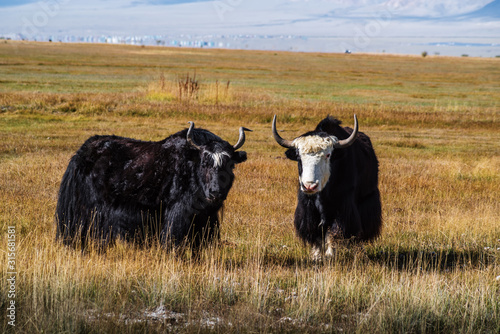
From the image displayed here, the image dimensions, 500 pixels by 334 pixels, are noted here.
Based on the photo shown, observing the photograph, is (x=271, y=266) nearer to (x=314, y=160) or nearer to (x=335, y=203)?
(x=335, y=203)

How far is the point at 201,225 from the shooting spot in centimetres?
657

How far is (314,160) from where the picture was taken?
6.73m

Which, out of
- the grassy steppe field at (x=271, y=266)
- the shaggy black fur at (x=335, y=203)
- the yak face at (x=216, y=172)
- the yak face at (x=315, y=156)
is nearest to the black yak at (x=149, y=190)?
the yak face at (x=216, y=172)

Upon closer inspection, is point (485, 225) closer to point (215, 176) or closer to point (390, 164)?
point (215, 176)

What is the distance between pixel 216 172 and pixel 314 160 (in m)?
1.33

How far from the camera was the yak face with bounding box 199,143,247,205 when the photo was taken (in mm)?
6184

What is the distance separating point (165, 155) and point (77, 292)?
2159 mm

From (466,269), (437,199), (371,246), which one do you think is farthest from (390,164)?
(466,269)

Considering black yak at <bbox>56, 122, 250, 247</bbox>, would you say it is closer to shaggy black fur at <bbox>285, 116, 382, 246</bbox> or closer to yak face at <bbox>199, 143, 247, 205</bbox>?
yak face at <bbox>199, 143, 247, 205</bbox>

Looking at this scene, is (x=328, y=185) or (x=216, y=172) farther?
(x=328, y=185)

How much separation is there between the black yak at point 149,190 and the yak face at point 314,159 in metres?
0.79

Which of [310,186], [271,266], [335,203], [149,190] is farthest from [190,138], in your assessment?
[335,203]

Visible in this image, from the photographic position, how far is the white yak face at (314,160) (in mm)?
6520

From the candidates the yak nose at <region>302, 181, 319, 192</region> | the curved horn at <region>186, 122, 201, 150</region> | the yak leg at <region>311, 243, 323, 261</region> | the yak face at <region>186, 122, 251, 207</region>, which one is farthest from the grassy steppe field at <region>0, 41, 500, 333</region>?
the curved horn at <region>186, 122, 201, 150</region>
